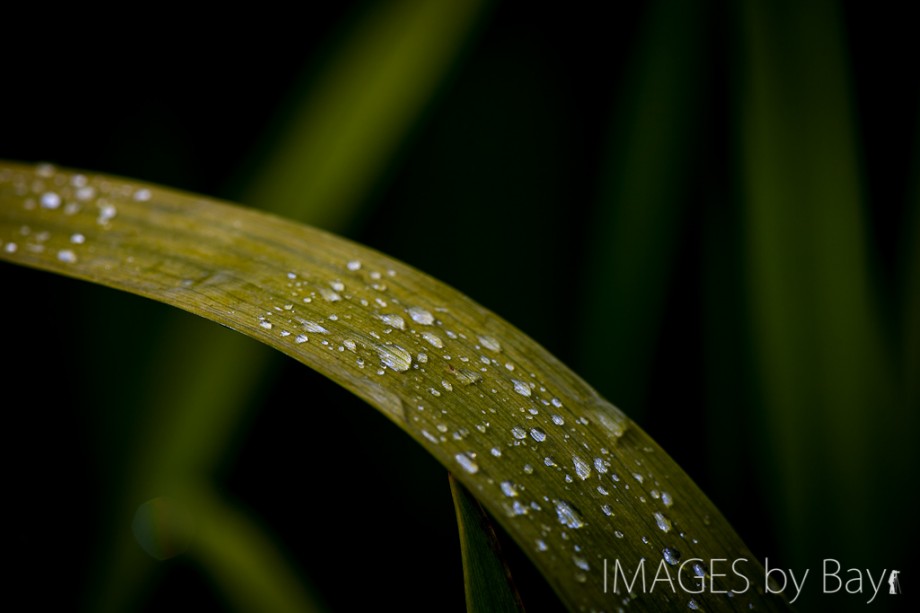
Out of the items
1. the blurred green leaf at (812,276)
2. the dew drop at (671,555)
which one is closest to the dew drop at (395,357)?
the dew drop at (671,555)

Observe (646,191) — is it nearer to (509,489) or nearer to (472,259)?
(472,259)

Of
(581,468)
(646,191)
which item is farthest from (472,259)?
(581,468)

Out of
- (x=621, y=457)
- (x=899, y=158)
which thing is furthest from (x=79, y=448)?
(x=899, y=158)

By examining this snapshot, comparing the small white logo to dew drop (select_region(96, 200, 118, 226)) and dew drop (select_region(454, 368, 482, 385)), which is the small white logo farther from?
dew drop (select_region(96, 200, 118, 226))

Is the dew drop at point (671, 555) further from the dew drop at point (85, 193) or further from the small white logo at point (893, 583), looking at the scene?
the dew drop at point (85, 193)

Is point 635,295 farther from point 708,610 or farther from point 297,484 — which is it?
point 297,484

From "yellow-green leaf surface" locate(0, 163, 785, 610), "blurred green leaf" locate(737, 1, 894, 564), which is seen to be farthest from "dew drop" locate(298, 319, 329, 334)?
"blurred green leaf" locate(737, 1, 894, 564)
